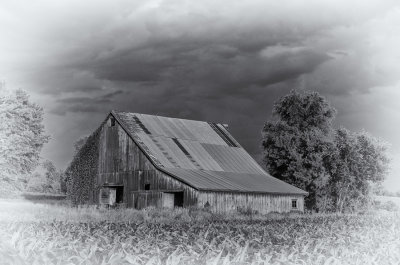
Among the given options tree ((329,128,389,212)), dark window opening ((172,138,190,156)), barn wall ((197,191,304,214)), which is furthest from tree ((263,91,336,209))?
dark window opening ((172,138,190,156))

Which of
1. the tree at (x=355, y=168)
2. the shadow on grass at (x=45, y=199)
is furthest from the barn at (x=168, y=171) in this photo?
the tree at (x=355, y=168)

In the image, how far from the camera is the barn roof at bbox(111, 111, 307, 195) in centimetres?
3888

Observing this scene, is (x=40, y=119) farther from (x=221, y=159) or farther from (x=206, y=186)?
(x=206, y=186)

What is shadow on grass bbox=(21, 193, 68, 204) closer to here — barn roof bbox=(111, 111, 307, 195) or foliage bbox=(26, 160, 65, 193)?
barn roof bbox=(111, 111, 307, 195)

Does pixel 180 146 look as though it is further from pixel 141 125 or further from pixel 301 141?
pixel 301 141

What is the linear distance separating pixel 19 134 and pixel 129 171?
25.4 meters

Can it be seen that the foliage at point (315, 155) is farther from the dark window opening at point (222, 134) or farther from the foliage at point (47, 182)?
the foliage at point (47, 182)

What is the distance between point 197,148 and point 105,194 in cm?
844

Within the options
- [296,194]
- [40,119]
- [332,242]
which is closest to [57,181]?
[40,119]

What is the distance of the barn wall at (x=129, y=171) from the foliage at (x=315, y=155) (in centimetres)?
1949

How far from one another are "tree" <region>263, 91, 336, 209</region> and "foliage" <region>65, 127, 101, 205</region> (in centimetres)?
1987

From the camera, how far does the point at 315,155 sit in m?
53.7

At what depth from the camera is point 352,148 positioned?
60.4 metres

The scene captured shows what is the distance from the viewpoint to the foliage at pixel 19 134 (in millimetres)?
57344
